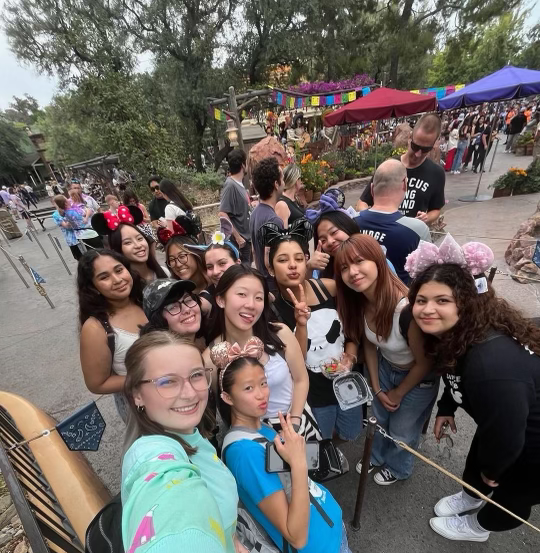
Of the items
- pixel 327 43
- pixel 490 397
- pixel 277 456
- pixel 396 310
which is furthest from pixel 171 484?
pixel 327 43

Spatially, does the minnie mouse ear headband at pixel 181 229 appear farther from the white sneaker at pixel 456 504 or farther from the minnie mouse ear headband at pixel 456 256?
the white sneaker at pixel 456 504

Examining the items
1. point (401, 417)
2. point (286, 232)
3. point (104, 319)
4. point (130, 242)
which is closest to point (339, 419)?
point (401, 417)

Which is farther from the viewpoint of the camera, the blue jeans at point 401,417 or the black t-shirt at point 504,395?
the blue jeans at point 401,417

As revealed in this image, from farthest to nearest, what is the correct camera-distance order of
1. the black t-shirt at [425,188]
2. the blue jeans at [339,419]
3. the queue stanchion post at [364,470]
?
the black t-shirt at [425,188] → the blue jeans at [339,419] → the queue stanchion post at [364,470]

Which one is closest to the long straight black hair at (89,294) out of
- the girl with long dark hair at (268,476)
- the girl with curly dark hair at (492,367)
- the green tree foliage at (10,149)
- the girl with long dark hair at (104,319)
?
the girl with long dark hair at (104,319)

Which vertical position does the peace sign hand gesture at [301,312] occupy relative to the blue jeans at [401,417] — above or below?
above

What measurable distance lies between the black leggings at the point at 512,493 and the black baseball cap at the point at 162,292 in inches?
78.4

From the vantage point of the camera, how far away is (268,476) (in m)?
1.24

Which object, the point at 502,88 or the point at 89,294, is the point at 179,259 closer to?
the point at 89,294

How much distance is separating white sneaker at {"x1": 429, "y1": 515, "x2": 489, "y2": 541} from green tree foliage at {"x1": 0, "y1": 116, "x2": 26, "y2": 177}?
45.0 m

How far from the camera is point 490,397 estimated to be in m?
1.32

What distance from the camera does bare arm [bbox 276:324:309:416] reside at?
1.76 m

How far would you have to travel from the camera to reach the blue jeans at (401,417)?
201 centimetres

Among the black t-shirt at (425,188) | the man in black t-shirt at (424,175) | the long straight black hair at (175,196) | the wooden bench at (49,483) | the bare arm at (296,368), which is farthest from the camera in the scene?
the long straight black hair at (175,196)
